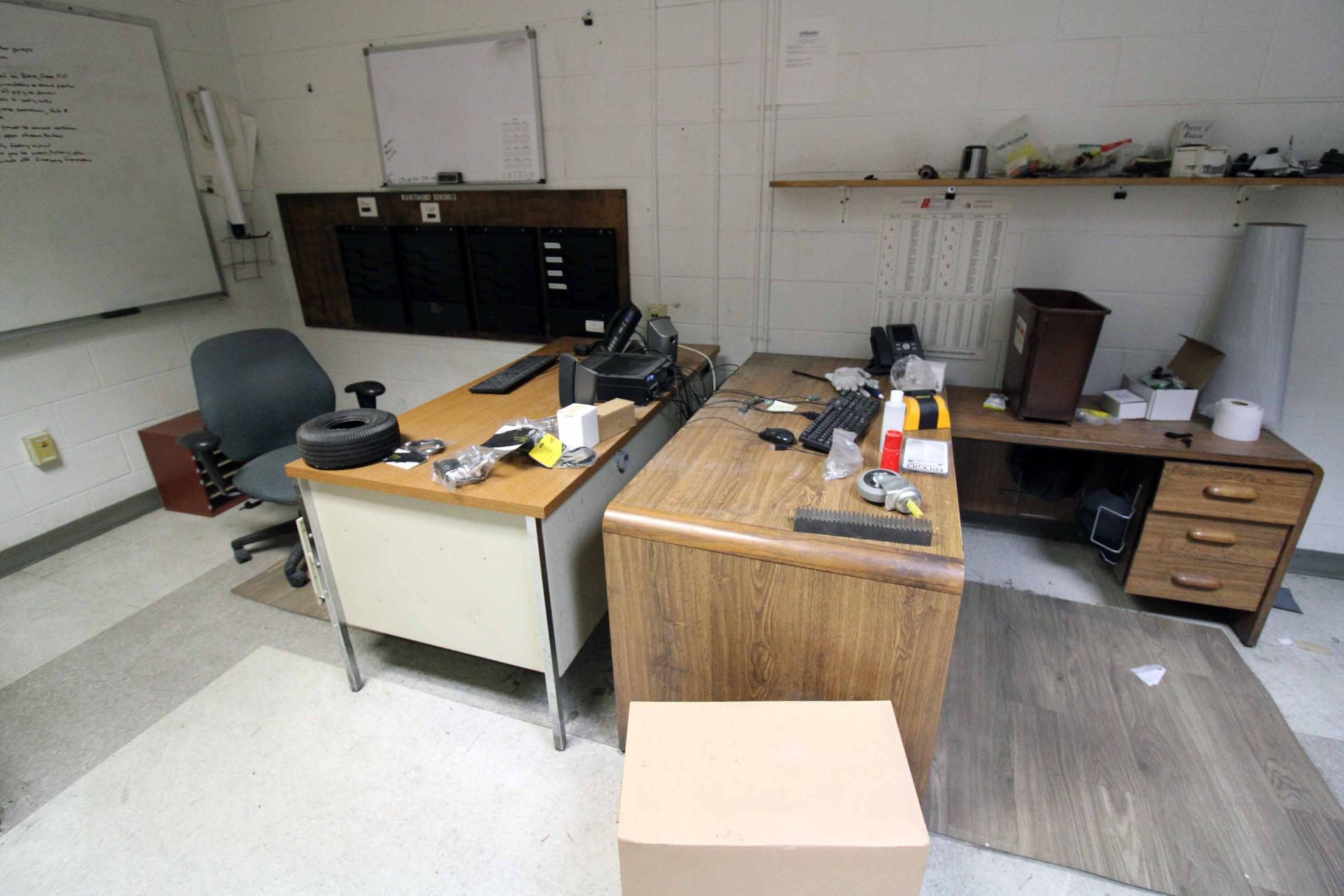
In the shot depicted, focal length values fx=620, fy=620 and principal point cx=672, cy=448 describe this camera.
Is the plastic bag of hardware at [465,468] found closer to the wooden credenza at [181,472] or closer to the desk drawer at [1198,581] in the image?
the wooden credenza at [181,472]

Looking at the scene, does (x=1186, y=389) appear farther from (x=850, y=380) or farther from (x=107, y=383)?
(x=107, y=383)

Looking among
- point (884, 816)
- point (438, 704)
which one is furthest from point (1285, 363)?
point (438, 704)

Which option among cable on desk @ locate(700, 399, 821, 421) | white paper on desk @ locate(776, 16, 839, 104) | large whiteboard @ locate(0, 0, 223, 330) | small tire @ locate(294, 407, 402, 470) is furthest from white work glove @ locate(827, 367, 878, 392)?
large whiteboard @ locate(0, 0, 223, 330)

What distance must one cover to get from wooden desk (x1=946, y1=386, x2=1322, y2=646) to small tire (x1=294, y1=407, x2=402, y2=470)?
5.96 feet

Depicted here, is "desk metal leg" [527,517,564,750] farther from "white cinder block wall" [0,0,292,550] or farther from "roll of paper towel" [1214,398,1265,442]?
"white cinder block wall" [0,0,292,550]

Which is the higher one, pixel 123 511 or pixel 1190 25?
pixel 1190 25

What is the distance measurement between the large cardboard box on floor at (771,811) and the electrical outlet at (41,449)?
3039mm

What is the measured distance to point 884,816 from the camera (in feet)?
3.40

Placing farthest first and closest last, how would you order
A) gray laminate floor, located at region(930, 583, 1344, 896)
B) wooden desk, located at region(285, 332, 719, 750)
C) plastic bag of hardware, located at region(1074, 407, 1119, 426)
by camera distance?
1. plastic bag of hardware, located at region(1074, 407, 1119, 426)
2. wooden desk, located at region(285, 332, 719, 750)
3. gray laminate floor, located at region(930, 583, 1344, 896)

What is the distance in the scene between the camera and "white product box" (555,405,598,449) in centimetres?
169

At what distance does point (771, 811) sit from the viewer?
1048 mm

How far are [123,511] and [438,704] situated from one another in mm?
2226

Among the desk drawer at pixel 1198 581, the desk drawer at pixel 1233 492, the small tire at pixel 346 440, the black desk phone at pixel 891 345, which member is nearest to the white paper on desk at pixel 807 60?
the black desk phone at pixel 891 345

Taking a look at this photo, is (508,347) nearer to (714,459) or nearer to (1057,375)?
(714,459)
